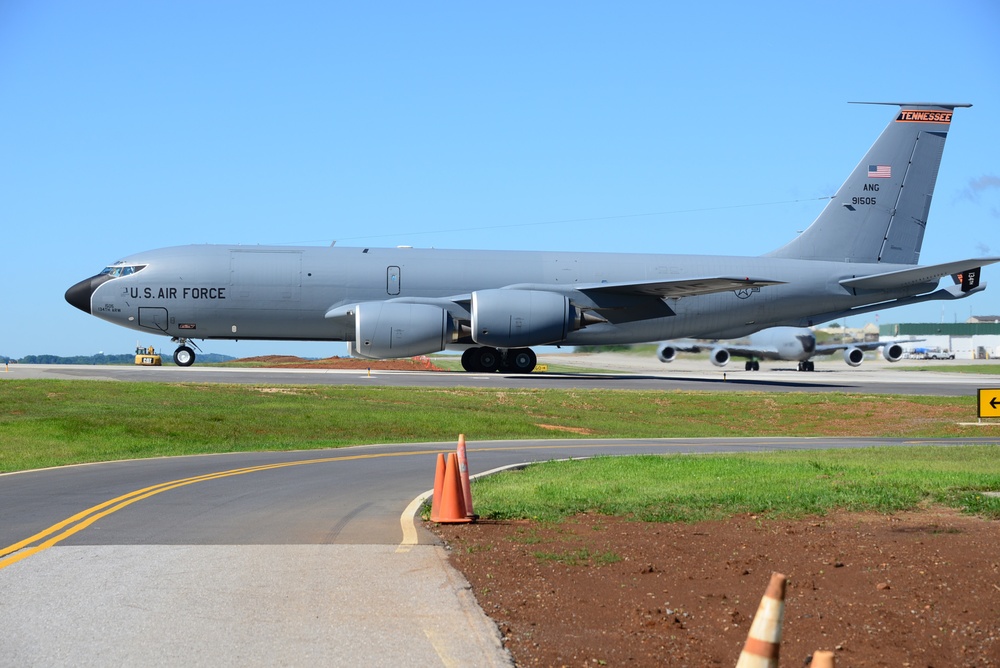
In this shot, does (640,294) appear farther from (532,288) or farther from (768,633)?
(768,633)

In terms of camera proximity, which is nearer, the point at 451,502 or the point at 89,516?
the point at 451,502

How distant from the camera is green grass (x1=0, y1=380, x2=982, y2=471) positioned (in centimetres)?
2534

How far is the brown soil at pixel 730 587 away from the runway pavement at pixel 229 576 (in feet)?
1.67

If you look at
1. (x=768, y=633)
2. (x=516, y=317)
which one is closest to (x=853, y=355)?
(x=516, y=317)

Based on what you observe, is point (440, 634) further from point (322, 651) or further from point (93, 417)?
point (93, 417)

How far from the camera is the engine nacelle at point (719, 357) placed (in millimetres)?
60562

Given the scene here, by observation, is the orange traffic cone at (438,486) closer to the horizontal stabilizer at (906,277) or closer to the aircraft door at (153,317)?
the aircraft door at (153,317)

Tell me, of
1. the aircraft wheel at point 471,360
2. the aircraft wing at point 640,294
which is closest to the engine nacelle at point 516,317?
the aircraft wing at point 640,294

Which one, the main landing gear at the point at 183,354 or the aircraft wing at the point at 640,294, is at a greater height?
the aircraft wing at the point at 640,294

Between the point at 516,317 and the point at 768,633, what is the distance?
36174 millimetres

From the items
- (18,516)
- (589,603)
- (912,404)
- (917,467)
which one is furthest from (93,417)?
(912,404)

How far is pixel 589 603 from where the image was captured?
8.21m

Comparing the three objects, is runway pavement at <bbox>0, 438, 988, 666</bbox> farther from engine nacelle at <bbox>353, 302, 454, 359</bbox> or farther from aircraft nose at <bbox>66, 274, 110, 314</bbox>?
aircraft nose at <bbox>66, 274, 110, 314</bbox>

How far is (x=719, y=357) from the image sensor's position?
60938mm
